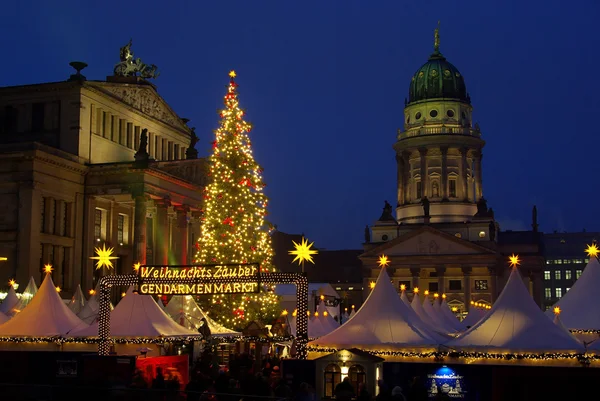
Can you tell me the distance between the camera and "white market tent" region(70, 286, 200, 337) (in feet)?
108

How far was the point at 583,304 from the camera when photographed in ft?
123

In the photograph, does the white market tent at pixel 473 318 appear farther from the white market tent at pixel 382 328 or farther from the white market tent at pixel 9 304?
the white market tent at pixel 9 304

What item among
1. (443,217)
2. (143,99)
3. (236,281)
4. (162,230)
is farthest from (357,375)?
(443,217)

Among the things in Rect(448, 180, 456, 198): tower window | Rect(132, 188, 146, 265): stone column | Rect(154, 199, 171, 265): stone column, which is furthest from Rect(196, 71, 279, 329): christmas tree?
Rect(448, 180, 456, 198): tower window

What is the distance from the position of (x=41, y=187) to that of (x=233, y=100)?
18.1m

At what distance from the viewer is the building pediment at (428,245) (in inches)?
4220

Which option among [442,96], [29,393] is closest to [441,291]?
[442,96]

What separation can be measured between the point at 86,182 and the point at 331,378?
37544 millimetres

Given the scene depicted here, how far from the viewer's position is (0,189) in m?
54.0

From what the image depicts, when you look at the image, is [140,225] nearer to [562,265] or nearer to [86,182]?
[86,182]

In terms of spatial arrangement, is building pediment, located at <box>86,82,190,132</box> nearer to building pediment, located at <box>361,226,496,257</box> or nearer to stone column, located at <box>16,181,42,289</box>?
stone column, located at <box>16,181,42,289</box>

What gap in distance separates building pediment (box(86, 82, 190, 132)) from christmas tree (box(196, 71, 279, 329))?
20604mm

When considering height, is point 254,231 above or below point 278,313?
above

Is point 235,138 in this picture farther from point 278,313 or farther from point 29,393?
point 29,393
